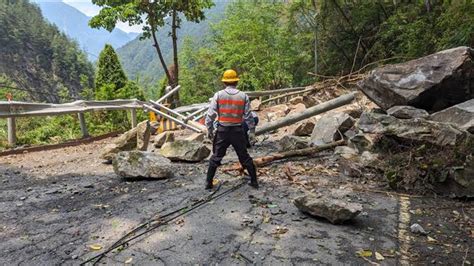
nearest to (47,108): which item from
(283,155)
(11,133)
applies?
(11,133)

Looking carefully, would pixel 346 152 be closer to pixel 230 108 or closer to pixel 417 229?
pixel 230 108

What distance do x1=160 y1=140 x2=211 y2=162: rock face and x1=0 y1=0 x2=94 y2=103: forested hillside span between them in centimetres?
8553

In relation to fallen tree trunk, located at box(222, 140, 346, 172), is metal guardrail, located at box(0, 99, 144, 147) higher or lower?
higher

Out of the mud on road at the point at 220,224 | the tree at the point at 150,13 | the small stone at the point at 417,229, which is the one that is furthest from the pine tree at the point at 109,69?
the small stone at the point at 417,229

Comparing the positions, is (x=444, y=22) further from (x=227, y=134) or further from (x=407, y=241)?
(x=407, y=241)

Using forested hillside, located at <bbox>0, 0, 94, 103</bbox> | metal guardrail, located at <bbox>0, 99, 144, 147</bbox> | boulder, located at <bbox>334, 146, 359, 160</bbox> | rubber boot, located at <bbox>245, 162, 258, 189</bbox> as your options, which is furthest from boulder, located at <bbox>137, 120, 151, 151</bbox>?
forested hillside, located at <bbox>0, 0, 94, 103</bbox>

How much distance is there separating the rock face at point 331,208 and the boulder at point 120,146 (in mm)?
4064

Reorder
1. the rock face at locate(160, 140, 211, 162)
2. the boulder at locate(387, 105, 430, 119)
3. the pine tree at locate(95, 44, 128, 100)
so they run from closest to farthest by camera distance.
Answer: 1. the boulder at locate(387, 105, 430, 119)
2. the rock face at locate(160, 140, 211, 162)
3. the pine tree at locate(95, 44, 128, 100)

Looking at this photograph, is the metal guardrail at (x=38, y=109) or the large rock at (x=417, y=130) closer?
the large rock at (x=417, y=130)

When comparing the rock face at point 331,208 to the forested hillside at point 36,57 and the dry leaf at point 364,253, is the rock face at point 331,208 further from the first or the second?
the forested hillside at point 36,57

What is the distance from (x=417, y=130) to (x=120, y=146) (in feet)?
16.3

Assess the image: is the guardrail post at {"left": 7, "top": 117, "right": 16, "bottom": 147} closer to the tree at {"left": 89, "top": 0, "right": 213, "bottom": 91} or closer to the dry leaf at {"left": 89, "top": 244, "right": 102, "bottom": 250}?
the dry leaf at {"left": 89, "top": 244, "right": 102, "bottom": 250}

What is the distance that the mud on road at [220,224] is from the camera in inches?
134

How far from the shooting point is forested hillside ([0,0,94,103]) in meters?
87.0
